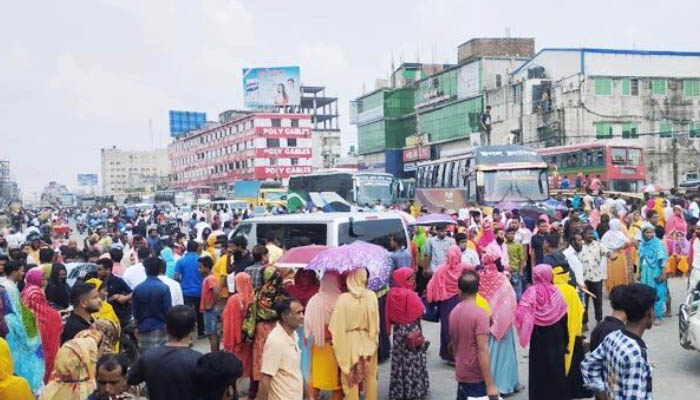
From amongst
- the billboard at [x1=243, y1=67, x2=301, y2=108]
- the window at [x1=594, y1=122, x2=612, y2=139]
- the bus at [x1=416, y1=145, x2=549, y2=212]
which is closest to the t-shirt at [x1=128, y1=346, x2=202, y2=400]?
the bus at [x1=416, y1=145, x2=549, y2=212]

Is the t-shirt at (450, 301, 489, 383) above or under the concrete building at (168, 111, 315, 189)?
under

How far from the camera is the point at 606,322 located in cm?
434

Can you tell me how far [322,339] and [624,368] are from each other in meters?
3.23

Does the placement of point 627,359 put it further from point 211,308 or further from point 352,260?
point 211,308

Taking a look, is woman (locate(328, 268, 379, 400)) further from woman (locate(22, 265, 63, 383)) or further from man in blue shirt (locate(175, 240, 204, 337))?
man in blue shirt (locate(175, 240, 204, 337))

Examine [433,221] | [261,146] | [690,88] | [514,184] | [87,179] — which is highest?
[690,88]

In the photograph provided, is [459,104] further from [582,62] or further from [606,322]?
[606,322]

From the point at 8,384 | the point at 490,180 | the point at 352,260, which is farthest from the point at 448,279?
the point at 490,180

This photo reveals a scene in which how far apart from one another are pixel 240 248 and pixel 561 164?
28.5m

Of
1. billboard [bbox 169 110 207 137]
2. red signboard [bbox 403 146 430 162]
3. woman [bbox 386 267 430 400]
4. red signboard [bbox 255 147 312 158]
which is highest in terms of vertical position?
billboard [bbox 169 110 207 137]

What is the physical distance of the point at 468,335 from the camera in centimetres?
567

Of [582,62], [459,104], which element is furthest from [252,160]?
[582,62]

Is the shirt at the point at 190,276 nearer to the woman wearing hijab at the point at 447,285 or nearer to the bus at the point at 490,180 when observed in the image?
the woman wearing hijab at the point at 447,285

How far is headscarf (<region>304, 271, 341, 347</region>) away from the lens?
6.47m
